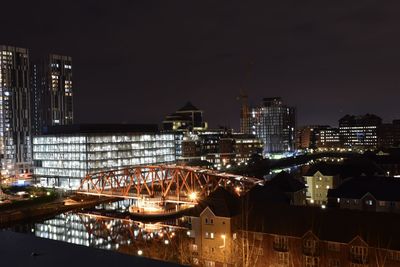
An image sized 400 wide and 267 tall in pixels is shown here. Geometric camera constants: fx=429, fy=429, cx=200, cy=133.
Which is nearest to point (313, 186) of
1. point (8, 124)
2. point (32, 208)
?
point (32, 208)

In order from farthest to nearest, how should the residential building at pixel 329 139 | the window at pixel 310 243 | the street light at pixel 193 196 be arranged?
the residential building at pixel 329 139 → the street light at pixel 193 196 → the window at pixel 310 243

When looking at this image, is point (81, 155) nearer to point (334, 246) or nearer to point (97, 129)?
point (97, 129)

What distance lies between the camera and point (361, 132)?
14012 centimetres

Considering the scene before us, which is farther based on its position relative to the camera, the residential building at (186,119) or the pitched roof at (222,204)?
the residential building at (186,119)

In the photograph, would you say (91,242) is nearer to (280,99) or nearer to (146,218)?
(146,218)

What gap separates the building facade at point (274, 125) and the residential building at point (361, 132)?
1733cm

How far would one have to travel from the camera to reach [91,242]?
30156 mm

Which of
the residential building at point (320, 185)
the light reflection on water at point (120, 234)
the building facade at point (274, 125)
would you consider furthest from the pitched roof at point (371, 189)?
the building facade at point (274, 125)

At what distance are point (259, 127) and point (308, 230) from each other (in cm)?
12361

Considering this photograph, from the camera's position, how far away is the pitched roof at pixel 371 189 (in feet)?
Answer: 91.1

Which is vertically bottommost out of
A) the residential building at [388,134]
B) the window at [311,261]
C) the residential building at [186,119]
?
the window at [311,261]

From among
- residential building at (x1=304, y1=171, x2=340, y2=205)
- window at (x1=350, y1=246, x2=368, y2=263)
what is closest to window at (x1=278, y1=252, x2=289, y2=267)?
window at (x1=350, y1=246, x2=368, y2=263)

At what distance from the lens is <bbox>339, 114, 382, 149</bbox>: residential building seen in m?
137

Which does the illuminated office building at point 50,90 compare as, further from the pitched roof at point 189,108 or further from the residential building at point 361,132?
the residential building at point 361,132
